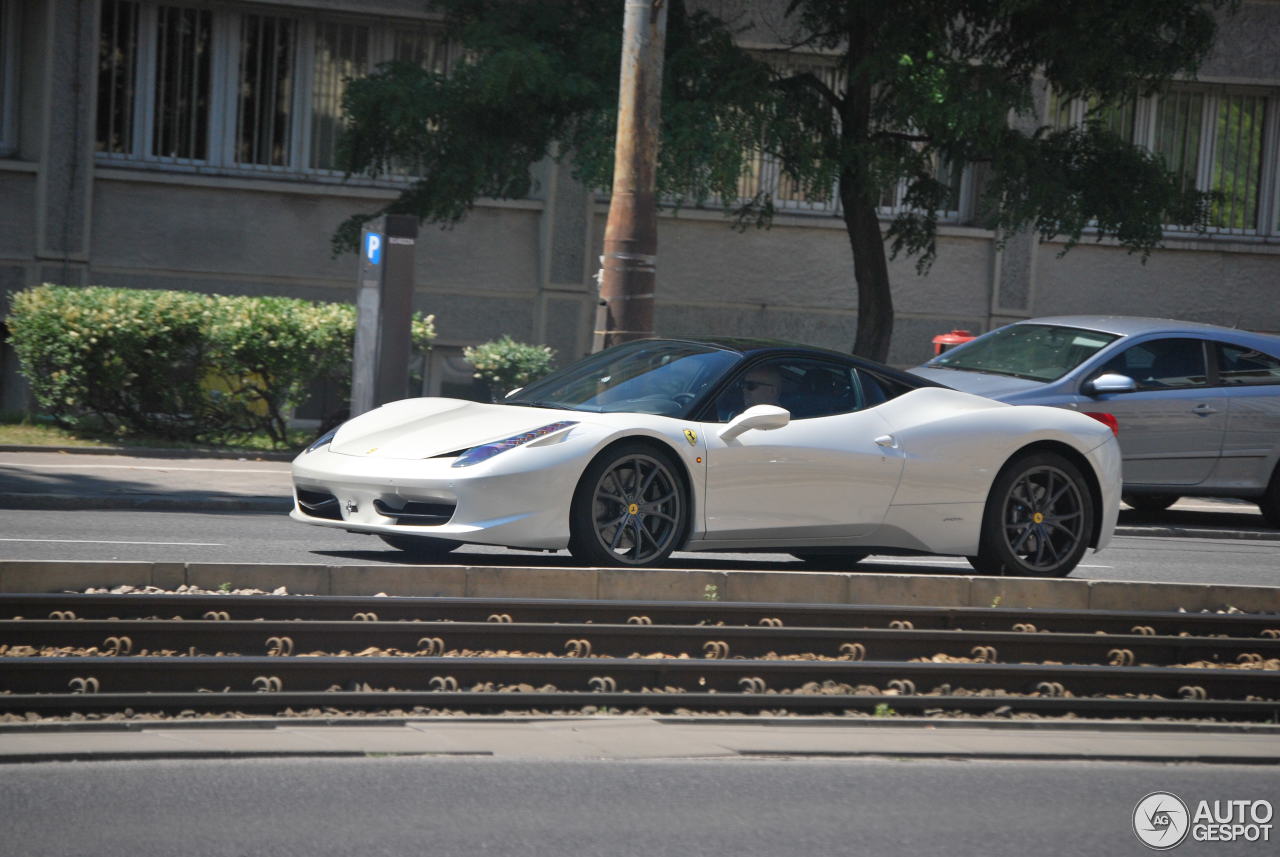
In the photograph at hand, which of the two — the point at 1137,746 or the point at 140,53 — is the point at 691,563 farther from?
the point at 140,53

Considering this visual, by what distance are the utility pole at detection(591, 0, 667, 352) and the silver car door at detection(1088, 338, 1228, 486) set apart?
3.68 metres

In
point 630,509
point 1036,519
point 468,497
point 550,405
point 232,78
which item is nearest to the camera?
point 468,497

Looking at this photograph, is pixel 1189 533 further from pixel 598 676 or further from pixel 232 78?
pixel 232 78

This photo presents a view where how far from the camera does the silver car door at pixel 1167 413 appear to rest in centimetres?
1291

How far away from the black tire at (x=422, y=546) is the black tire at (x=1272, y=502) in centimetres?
Result: 777

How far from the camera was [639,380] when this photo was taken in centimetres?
888

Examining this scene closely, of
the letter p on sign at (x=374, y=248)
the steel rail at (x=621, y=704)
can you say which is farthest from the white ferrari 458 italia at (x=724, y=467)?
the letter p on sign at (x=374, y=248)

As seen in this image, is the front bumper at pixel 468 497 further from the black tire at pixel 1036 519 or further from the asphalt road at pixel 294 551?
the black tire at pixel 1036 519

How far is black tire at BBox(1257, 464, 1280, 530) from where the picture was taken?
1364 cm

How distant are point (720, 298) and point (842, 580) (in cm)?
1330

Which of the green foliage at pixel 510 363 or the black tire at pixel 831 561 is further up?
the green foliage at pixel 510 363

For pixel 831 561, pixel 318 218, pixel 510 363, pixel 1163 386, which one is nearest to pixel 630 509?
pixel 831 561

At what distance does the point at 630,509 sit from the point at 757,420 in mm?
801

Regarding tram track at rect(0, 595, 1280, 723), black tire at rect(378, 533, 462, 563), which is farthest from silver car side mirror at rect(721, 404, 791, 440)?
black tire at rect(378, 533, 462, 563)
